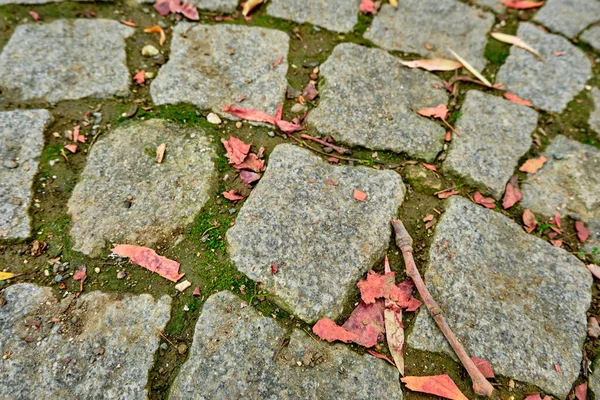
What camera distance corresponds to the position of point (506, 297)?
4.91ft

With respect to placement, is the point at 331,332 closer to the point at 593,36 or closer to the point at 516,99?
the point at 516,99

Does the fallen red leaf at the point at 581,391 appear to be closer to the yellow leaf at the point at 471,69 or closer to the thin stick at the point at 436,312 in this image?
the thin stick at the point at 436,312

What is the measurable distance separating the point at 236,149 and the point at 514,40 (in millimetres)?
1581

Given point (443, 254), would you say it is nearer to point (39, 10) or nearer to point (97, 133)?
point (97, 133)

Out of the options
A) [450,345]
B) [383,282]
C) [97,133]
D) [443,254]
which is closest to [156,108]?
[97,133]

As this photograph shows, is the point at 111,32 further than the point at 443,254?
Yes

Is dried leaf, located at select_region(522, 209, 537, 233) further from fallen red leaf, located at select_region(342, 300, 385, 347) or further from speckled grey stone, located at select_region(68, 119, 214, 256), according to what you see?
speckled grey stone, located at select_region(68, 119, 214, 256)

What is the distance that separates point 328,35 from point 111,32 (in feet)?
3.40

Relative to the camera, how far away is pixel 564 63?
85.7 inches

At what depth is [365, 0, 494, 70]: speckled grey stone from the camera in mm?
2166

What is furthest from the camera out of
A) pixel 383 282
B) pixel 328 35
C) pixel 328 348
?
pixel 328 35

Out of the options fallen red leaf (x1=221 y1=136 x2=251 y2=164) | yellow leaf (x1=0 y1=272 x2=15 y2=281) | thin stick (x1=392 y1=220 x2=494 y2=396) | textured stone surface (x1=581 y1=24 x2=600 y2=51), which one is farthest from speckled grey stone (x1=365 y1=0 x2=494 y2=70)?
yellow leaf (x1=0 y1=272 x2=15 y2=281)

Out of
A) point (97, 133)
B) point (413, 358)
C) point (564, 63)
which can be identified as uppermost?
point (564, 63)

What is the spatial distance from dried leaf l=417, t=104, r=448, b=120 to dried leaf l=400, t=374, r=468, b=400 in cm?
109
